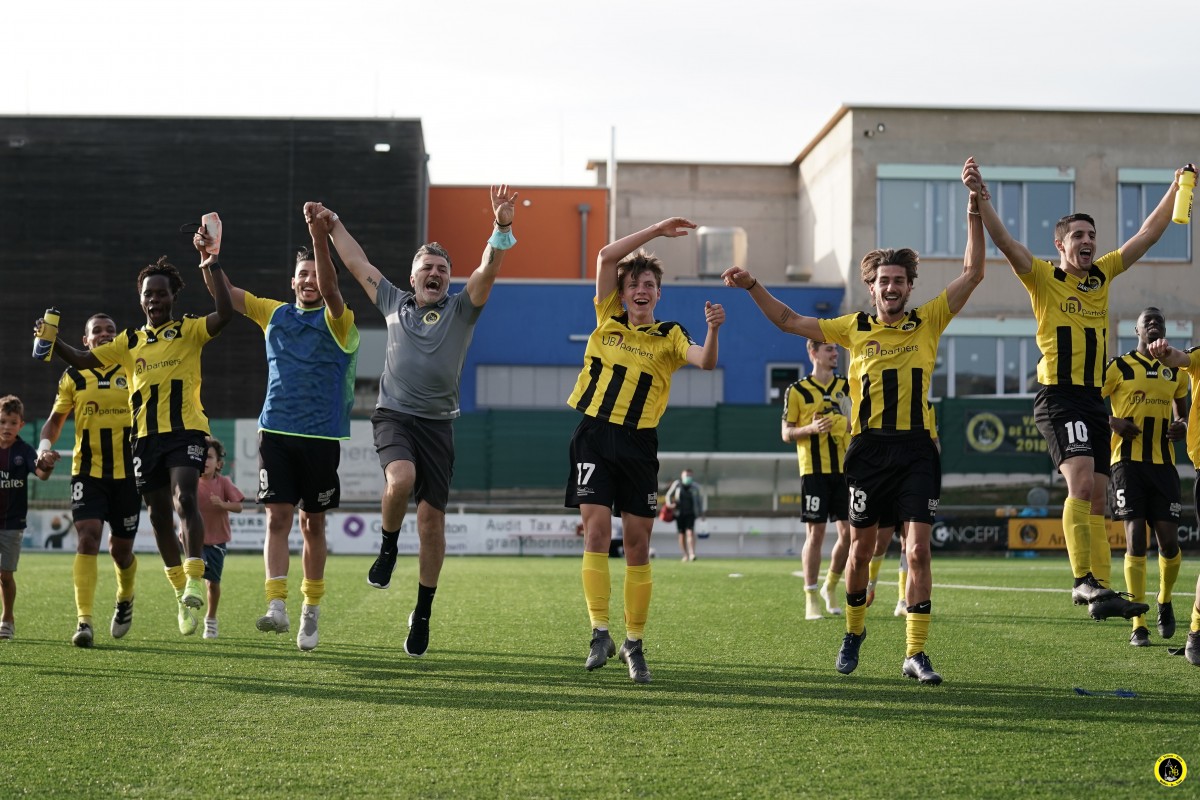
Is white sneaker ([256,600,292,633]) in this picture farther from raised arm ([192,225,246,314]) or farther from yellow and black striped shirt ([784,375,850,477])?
yellow and black striped shirt ([784,375,850,477])

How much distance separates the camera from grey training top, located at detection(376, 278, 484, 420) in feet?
26.0

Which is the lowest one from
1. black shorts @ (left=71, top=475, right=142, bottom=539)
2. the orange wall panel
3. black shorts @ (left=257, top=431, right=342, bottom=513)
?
black shorts @ (left=71, top=475, right=142, bottom=539)

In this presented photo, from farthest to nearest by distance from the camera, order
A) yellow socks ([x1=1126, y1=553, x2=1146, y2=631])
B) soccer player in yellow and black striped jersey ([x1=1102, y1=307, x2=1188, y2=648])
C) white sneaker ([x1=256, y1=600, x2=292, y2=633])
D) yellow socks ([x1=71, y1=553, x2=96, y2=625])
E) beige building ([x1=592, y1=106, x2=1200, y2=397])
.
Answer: beige building ([x1=592, y1=106, x2=1200, y2=397]), soccer player in yellow and black striped jersey ([x1=1102, y1=307, x2=1188, y2=648]), yellow socks ([x1=1126, y1=553, x2=1146, y2=631]), yellow socks ([x1=71, y1=553, x2=96, y2=625]), white sneaker ([x1=256, y1=600, x2=292, y2=633])

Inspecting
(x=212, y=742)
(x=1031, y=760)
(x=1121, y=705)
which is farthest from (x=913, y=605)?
(x=212, y=742)

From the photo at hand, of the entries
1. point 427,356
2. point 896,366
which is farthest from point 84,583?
point 896,366

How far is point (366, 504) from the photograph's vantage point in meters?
28.4

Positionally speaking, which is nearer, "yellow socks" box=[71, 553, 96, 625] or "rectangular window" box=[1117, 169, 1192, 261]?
"yellow socks" box=[71, 553, 96, 625]

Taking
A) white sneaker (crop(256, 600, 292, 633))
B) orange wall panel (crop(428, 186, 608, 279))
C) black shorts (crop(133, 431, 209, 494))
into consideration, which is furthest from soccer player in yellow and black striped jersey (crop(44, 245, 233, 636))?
orange wall panel (crop(428, 186, 608, 279))

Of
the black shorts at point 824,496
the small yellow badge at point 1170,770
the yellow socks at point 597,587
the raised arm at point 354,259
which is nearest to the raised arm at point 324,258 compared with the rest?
the raised arm at point 354,259

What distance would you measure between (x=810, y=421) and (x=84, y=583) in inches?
225

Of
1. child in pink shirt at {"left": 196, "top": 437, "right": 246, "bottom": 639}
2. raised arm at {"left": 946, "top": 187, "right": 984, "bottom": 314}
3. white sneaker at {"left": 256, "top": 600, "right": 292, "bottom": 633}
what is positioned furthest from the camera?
child in pink shirt at {"left": 196, "top": 437, "right": 246, "bottom": 639}

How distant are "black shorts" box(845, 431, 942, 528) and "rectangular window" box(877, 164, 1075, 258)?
96.1ft

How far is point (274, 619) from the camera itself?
7.75 m

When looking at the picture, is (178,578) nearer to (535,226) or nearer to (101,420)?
(101,420)
